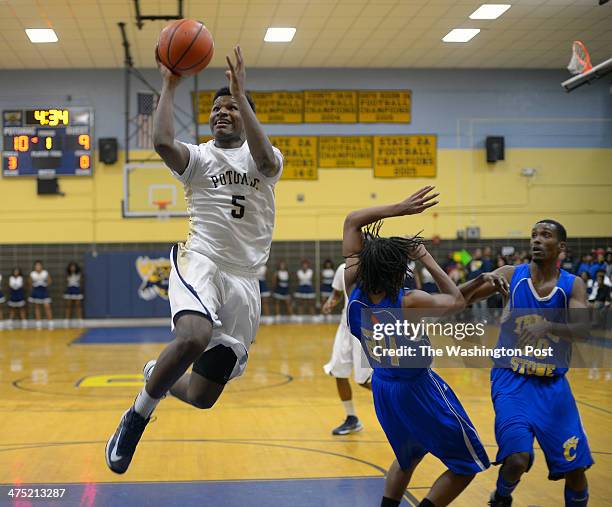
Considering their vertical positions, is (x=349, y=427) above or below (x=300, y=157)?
below

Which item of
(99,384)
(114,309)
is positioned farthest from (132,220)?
(99,384)

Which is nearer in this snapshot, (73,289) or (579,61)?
(579,61)

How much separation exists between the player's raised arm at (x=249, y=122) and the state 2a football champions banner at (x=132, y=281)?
14.4 m

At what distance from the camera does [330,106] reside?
19.1 m

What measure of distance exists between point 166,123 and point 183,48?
0.49 m

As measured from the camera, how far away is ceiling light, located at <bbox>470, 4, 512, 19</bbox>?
49.7ft

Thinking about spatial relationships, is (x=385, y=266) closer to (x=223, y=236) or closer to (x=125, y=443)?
(x=223, y=236)

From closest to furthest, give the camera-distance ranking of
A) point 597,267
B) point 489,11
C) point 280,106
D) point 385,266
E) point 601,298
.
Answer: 1. point 385,266
2. point 601,298
3. point 597,267
4. point 489,11
5. point 280,106

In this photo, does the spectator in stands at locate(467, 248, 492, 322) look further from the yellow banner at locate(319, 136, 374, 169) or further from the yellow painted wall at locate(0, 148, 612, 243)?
the yellow banner at locate(319, 136, 374, 169)

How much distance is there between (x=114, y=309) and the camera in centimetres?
1836

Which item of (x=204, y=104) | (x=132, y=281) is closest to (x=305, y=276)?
(x=132, y=281)

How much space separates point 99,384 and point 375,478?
16.5 ft

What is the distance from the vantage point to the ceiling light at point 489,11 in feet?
49.7

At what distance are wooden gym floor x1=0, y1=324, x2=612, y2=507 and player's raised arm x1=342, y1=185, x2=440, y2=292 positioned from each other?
1.60m
